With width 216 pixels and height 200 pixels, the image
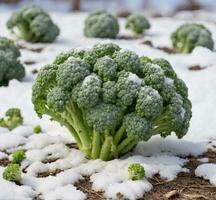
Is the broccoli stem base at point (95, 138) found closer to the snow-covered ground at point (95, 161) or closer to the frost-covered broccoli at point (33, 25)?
the snow-covered ground at point (95, 161)

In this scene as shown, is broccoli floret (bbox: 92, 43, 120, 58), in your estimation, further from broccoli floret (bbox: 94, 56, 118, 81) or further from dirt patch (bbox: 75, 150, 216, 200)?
dirt patch (bbox: 75, 150, 216, 200)

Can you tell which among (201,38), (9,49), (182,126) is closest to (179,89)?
(182,126)

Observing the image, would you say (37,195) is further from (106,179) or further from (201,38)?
(201,38)

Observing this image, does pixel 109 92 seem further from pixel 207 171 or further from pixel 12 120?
pixel 12 120

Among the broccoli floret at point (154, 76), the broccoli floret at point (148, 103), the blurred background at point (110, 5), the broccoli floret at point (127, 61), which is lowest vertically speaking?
the blurred background at point (110, 5)

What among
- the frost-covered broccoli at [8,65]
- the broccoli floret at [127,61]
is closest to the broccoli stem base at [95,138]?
the broccoli floret at [127,61]

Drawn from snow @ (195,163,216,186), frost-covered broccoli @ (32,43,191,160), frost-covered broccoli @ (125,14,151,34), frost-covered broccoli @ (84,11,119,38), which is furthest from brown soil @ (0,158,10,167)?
frost-covered broccoli @ (125,14,151,34)
